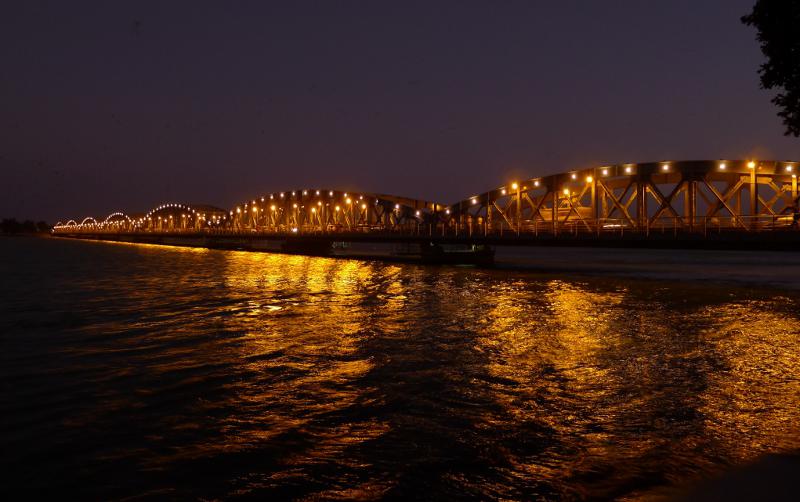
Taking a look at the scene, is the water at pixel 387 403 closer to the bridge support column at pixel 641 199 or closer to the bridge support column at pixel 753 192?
the bridge support column at pixel 753 192

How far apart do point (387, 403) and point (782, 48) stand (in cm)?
2402

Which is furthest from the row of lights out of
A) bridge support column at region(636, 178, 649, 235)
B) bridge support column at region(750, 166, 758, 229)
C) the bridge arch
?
the bridge arch

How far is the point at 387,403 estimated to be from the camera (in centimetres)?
1202

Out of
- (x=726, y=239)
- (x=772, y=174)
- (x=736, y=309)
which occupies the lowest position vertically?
(x=736, y=309)

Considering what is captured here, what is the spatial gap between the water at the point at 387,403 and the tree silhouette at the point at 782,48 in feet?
29.6

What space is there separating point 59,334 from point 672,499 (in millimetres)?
19611

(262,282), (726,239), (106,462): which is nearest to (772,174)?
(726,239)

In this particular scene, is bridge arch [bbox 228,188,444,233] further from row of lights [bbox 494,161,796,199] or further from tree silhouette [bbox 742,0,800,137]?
tree silhouette [bbox 742,0,800,137]

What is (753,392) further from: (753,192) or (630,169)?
(630,169)

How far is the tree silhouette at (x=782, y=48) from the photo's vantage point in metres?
25.9

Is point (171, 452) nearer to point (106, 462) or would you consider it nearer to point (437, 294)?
point (106, 462)

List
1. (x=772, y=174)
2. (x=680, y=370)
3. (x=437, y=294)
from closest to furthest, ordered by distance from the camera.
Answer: (x=680, y=370), (x=437, y=294), (x=772, y=174)

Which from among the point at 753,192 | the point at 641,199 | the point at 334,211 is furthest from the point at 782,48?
the point at 334,211

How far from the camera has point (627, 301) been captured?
111ft
